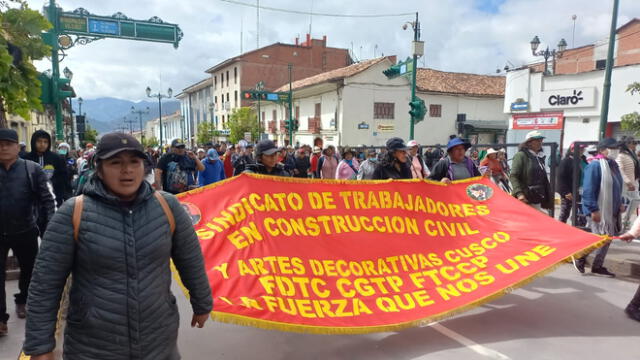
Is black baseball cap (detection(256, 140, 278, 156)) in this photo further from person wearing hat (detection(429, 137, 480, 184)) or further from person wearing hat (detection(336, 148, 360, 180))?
person wearing hat (detection(336, 148, 360, 180))

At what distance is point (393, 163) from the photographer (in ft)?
18.0

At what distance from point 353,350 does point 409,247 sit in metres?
1.20

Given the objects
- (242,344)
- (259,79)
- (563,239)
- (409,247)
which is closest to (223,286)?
(242,344)

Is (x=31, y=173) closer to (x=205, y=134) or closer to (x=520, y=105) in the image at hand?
(x=520, y=105)

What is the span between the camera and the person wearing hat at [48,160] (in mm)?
5582

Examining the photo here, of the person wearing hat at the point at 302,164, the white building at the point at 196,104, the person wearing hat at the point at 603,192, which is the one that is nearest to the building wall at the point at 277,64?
the white building at the point at 196,104

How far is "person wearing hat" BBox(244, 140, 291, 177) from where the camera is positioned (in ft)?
15.9

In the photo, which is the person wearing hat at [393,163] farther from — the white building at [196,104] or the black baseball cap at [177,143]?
the white building at [196,104]

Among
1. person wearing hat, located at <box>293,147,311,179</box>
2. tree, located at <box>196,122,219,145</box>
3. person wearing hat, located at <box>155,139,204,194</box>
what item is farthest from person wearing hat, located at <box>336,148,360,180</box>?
tree, located at <box>196,122,219,145</box>

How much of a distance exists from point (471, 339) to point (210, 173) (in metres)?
6.46

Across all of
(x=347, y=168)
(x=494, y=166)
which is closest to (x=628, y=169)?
(x=494, y=166)

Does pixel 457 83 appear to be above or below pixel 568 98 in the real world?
above

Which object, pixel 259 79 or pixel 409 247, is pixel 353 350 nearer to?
pixel 409 247

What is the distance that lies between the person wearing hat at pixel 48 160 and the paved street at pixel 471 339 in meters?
2.23
